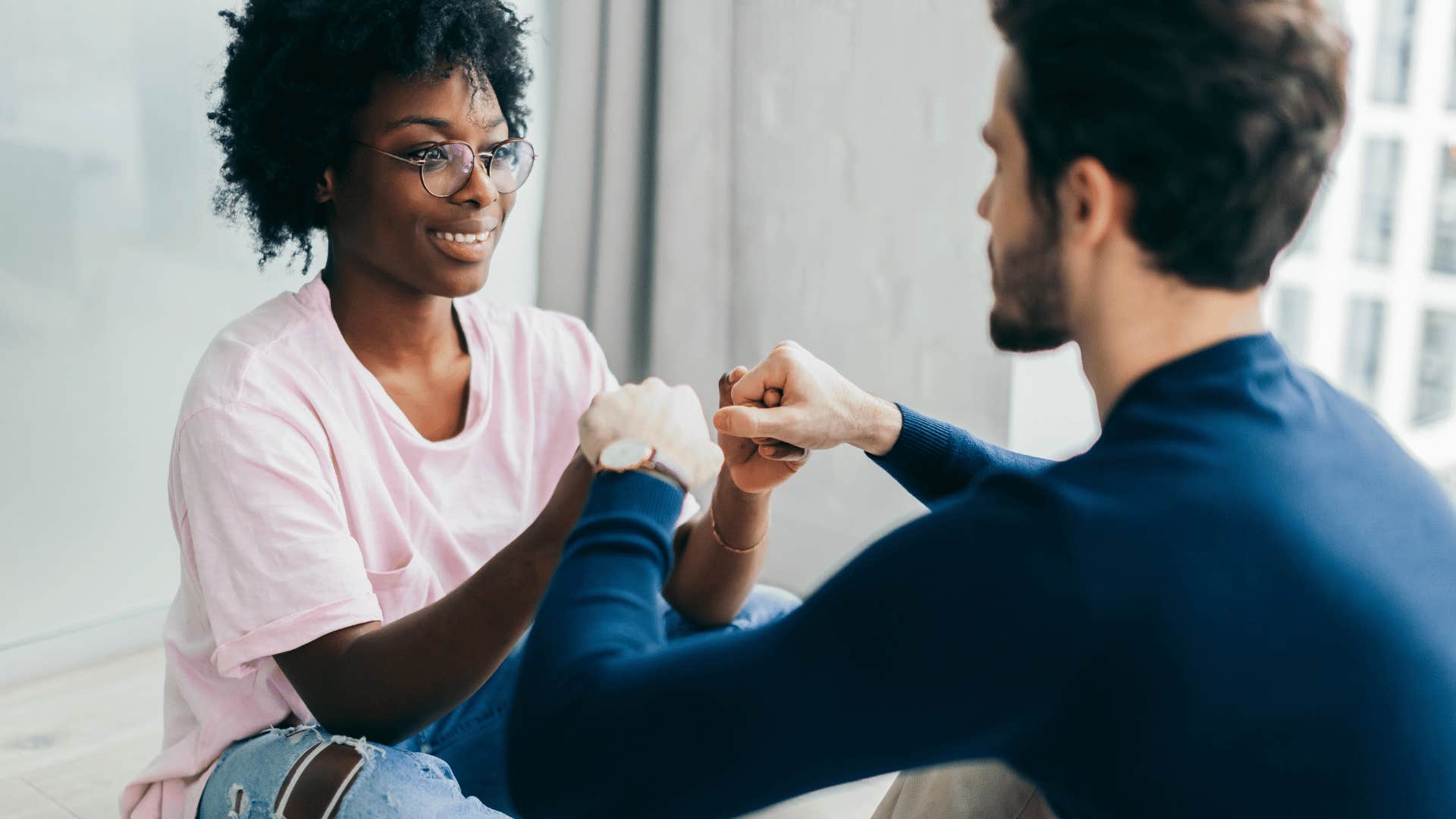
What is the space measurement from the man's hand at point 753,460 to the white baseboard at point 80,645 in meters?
1.58

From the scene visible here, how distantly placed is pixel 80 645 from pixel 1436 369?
274cm

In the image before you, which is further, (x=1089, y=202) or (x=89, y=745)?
(x=89, y=745)

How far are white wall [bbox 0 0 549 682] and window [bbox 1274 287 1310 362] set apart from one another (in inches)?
82.5

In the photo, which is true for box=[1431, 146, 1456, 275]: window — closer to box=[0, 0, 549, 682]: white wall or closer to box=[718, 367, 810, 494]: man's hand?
box=[718, 367, 810, 494]: man's hand

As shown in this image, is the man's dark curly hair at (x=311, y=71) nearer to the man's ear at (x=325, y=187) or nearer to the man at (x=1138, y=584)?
the man's ear at (x=325, y=187)

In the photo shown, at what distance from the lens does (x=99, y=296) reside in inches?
90.0

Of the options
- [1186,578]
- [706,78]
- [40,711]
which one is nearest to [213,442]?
[1186,578]

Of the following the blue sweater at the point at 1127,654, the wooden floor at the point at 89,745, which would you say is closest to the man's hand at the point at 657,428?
the blue sweater at the point at 1127,654

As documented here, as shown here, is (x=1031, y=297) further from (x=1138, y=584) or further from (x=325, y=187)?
(x=325, y=187)

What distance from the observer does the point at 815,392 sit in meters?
1.26

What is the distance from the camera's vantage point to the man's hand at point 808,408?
126 cm

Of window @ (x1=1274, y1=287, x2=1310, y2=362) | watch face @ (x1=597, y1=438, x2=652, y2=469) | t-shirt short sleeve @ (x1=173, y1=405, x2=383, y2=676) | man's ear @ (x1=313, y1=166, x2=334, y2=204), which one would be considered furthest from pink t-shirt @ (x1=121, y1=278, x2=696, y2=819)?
window @ (x1=1274, y1=287, x2=1310, y2=362)

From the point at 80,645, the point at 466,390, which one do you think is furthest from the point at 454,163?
the point at 80,645

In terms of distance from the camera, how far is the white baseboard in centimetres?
228
